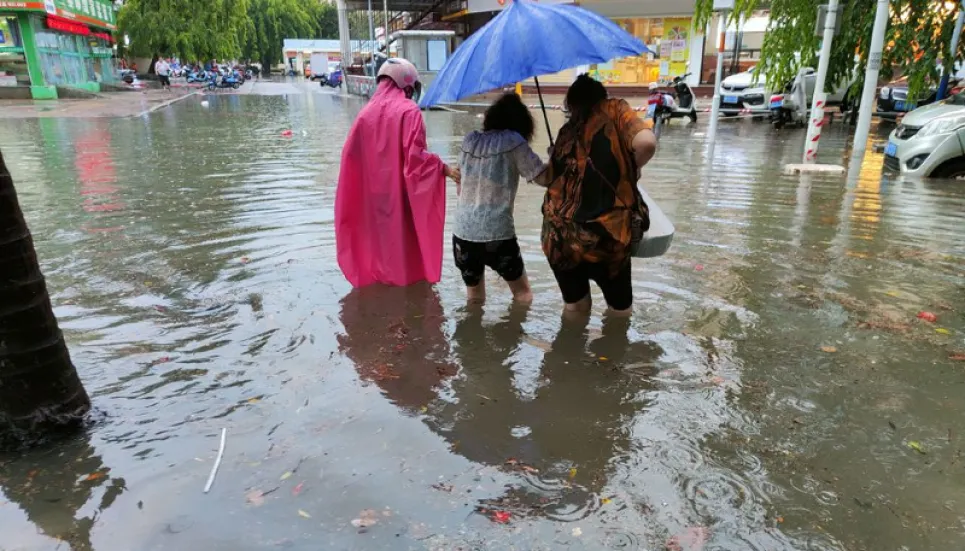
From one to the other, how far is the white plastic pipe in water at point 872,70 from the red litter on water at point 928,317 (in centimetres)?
785

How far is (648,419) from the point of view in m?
3.40

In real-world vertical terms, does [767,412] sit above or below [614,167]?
below

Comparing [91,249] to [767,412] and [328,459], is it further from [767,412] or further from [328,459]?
[767,412]

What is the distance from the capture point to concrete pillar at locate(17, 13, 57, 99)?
939 inches

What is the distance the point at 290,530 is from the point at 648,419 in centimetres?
178

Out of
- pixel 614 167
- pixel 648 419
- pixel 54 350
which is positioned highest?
pixel 614 167

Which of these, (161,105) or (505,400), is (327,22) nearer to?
(161,105)

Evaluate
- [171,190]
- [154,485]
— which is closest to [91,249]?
[171,190]

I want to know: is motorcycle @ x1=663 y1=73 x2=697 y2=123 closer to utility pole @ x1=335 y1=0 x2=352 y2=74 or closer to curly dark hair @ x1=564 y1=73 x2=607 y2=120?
curly dark hair @ x1=564 y1=73 x2=607 y2=120

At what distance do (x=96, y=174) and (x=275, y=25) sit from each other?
70532 millimetres

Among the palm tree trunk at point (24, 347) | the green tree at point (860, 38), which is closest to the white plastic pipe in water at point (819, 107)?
the green tree at point (860, 38)

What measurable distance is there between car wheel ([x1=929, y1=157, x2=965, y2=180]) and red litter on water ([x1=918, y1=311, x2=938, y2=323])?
21.2ft

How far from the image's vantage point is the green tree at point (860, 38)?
39.9 ft

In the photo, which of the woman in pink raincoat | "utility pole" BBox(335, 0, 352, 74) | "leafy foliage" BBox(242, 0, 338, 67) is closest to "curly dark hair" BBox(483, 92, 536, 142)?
the woman in pink raincoat
